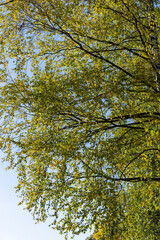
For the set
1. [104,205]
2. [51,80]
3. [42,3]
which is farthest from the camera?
[51,80]

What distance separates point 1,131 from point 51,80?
272cm

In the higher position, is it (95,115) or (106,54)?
(106,54)

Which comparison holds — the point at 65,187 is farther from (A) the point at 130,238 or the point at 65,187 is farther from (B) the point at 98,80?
(A) the point at 130,238

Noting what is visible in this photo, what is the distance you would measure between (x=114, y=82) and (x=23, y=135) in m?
3.72

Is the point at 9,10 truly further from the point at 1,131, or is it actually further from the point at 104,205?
the point at 104,205

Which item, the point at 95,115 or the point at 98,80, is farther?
the point at 95,115

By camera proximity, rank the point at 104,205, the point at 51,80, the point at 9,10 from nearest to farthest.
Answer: the point at 104,205 < the point at 51,80 < the point at 9,10

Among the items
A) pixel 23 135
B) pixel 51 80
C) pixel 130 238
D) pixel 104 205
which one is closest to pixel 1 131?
pixel 23 135

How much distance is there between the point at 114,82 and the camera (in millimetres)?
6723

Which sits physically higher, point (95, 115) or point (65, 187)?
point (95, 115)

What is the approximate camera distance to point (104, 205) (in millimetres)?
5992

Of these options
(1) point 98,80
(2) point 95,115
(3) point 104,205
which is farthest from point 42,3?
(3) point 104,205

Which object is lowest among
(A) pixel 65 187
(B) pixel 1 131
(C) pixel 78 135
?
(A) pixel 65 187

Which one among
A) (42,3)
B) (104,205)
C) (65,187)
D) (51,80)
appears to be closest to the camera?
(104,205)
